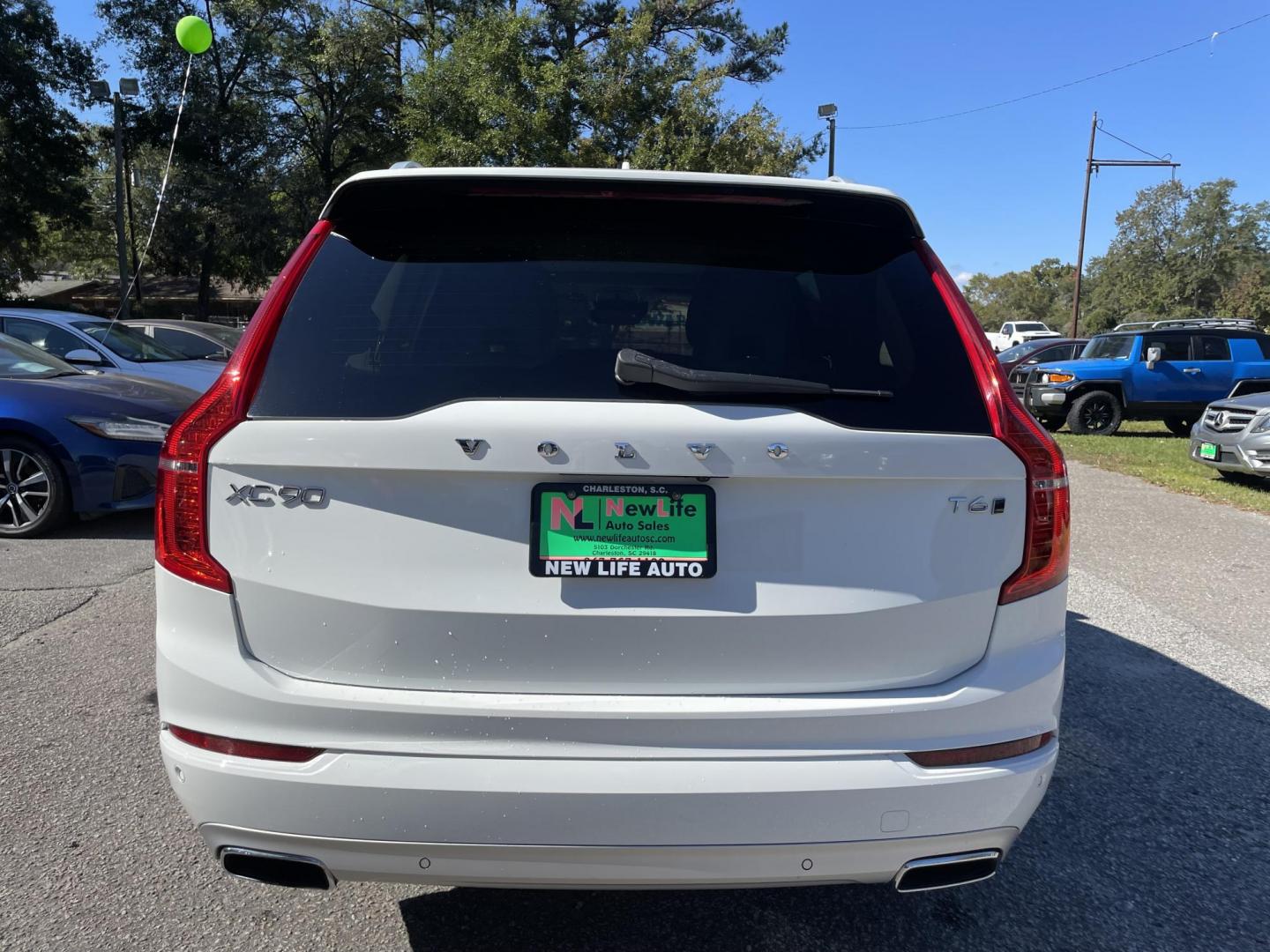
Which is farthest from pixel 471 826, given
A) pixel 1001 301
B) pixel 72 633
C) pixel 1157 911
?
pixel 1001 301

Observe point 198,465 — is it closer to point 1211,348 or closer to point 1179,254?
point 1211,348

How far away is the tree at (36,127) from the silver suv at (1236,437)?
30.9 meters

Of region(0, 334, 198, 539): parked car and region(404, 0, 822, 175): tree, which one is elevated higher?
region(404, 0, 822, 175): tree

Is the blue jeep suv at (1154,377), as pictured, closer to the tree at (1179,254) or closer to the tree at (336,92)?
the tree at (336,92)

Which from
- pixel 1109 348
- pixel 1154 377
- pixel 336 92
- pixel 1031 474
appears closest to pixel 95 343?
pixel 1031 474

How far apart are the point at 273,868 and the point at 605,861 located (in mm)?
727

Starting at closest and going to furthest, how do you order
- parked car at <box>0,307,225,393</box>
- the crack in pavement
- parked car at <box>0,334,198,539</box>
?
the crack in pavement < parked car at <box>0,334,198,539</box> < parked car at <box>0,307,225,393</box>

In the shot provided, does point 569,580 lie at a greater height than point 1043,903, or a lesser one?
greater

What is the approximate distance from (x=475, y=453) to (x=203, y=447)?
0.61 meters

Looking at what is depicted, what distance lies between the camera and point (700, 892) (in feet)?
8.83

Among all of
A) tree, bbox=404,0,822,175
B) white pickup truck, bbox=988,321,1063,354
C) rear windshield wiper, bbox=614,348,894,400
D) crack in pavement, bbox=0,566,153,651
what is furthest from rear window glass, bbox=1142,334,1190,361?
white pickup truck, bbox=988,321,1063,354

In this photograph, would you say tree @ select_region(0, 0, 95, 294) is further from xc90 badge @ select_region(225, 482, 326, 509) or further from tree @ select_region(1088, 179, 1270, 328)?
tree @ select_region(1088, 179, 1270, 328)

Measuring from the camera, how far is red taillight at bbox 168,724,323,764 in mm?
1885

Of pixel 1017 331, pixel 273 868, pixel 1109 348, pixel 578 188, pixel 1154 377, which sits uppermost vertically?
pixel 1017 331
